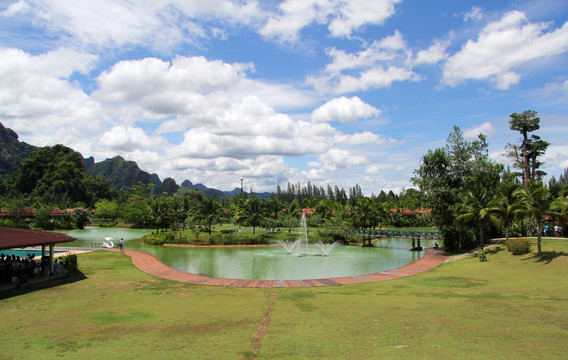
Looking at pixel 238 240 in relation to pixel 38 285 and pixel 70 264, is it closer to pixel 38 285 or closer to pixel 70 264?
pixel 70 264

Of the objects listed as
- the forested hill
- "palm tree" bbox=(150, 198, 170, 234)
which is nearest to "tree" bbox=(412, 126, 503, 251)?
"palm tree" bbox=(150, 198, 170, 234)

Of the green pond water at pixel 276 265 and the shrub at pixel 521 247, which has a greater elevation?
the shrub at pixel 521 247

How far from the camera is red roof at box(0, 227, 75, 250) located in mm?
16078

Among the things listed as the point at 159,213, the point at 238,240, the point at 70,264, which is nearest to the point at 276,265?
the point at 70,264

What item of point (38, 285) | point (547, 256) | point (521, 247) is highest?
point (521, 247)

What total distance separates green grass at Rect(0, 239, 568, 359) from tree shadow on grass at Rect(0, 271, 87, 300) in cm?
18

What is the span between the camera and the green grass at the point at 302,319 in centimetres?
861

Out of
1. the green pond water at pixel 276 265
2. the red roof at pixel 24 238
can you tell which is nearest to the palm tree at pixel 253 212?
the green pond water at pixel 276 265

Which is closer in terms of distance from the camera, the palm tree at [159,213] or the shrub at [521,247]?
the shrub at [521,247]

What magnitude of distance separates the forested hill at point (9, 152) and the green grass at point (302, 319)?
195 m

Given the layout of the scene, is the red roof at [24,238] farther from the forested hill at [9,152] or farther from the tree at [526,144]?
the forested hill at [9,152]

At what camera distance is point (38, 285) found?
17.0 m

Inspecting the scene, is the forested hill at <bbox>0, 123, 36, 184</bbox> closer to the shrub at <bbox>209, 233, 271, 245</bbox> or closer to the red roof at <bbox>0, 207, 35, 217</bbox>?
the red roof at <bbox>0, 207, 35, 217</bbox>

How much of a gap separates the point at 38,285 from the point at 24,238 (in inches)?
99.5
